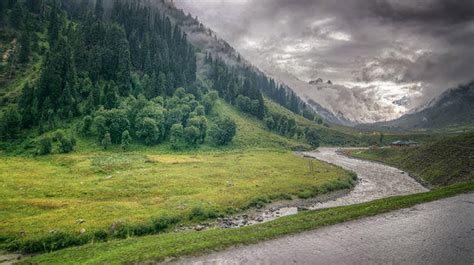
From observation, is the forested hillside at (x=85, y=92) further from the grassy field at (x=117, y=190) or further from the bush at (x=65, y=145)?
the grassy field at (x=117, y=190)

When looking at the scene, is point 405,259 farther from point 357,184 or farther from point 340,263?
point 357,184

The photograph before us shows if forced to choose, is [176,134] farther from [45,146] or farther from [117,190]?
[117,190]

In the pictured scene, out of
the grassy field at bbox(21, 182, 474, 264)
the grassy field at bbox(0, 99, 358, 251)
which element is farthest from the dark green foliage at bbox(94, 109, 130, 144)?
the grassy field at bbox(21, 182, 474, 264)

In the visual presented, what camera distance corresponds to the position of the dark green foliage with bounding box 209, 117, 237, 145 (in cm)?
16338

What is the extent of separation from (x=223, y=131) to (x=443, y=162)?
311 feet

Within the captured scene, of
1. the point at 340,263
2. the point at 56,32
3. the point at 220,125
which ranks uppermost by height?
the point at 56,32

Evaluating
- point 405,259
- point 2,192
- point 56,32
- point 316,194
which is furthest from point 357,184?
point 56,32

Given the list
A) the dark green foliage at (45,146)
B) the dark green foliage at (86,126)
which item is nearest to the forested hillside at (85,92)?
the dark green foliage at (86,126)

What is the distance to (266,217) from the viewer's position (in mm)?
56344

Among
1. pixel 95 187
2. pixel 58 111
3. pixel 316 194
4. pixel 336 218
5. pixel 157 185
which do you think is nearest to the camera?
pixel 336 218

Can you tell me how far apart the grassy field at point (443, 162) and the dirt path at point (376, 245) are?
49.4 meters

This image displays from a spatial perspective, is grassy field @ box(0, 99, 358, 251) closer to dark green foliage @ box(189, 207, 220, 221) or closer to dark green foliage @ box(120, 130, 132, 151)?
dark green foliage @ box(189, 207, 220, 221)

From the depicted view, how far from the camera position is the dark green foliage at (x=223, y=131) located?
6432 inches

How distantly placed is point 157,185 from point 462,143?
9628 centimetres
